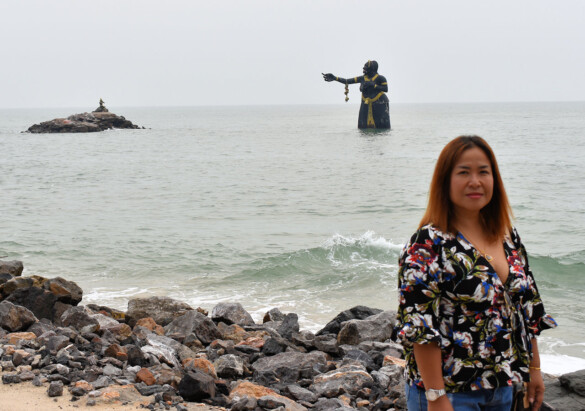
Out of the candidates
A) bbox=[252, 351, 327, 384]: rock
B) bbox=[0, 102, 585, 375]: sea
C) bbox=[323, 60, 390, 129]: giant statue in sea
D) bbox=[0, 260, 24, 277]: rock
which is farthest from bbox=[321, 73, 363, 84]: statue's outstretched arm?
bbox=[252, 351, 327, 384]: rock

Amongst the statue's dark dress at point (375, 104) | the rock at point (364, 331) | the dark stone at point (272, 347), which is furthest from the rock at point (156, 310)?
the statue's dark dress at point (375, 104)

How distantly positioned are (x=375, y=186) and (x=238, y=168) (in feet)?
39.5

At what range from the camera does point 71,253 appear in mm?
16250

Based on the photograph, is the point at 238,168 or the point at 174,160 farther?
the point at 174,160

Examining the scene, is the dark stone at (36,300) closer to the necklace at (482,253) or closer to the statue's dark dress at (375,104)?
the necklace at (482,253)

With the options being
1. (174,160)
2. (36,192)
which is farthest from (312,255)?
(174,160)

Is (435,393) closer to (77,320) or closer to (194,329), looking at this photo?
(194,329)

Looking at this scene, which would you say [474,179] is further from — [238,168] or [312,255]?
[238,168]

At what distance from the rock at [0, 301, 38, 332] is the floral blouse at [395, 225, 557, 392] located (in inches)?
226

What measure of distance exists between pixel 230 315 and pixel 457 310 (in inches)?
254

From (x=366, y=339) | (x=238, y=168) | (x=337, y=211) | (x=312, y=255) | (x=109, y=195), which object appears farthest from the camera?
(x=238, y=168)

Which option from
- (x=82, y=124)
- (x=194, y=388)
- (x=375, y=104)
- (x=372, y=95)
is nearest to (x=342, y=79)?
(x=372, y=95)

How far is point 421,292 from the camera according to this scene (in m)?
2.56

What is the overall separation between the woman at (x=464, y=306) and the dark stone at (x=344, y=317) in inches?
231
